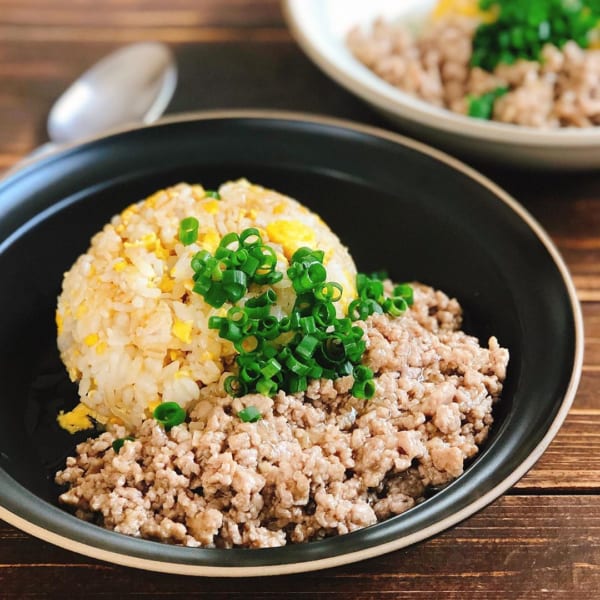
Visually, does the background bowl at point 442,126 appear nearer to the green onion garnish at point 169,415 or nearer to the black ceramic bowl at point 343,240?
the black ceramic bowl at point 343,240

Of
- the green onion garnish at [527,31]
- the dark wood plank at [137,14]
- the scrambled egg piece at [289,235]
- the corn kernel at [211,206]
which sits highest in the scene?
the dark wood plank at [137,14]

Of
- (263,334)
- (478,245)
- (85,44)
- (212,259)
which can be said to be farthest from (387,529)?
(85,44)

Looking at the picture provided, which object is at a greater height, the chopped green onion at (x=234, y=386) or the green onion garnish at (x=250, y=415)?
the chopped green onion at (x=234, y=386)

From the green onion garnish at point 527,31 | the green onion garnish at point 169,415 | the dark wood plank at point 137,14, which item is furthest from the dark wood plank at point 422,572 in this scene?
the dark wood plank at point 137,14

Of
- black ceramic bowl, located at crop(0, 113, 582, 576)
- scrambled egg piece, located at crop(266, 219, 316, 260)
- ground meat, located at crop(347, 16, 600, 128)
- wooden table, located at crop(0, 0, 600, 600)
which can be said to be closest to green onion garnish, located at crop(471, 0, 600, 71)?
ground meat, located at crop(347, 16, 600, 128)

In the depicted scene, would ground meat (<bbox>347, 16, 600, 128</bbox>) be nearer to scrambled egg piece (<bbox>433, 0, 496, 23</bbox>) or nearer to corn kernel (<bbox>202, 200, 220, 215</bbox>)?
scrambled egg piece (<bbox>433, 0, 496, 23</bbox>)

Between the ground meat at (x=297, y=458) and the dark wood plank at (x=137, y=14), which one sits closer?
the ground meat at (x=297, y=458)

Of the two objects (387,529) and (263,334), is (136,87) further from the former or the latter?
(387,529)
